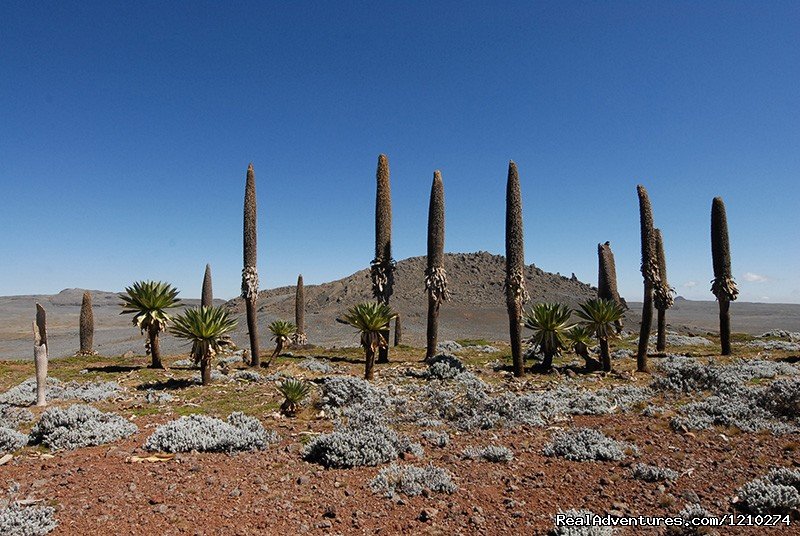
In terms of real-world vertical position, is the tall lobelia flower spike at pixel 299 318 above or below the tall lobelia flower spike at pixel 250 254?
below

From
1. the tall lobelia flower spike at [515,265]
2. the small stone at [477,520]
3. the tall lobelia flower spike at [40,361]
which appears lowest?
the small stone at [477,520]

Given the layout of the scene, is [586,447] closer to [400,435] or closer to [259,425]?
[400,435]

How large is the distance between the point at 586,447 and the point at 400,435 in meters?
3.61

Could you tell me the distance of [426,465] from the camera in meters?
8.00

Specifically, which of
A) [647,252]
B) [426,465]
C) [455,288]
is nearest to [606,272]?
[647,252]

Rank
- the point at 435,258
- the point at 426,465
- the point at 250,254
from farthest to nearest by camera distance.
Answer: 1. the point at 435,258
2. the point at 250,254
3. the point at 426,465

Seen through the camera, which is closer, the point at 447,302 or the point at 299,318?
the point at 299,318

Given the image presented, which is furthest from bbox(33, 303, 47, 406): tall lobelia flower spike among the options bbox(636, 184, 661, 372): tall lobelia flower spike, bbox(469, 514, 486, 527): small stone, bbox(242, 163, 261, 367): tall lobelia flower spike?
bbox(636, 184, 661, 372): tall lobelia flower spike

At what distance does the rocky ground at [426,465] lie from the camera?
20.1 ft

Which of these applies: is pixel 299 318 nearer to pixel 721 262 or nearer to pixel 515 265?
pixel 515 265

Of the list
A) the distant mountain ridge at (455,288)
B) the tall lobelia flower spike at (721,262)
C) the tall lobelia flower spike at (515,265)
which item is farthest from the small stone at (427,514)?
the distant mountain ridge at (455,288)

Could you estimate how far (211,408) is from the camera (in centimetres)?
1262

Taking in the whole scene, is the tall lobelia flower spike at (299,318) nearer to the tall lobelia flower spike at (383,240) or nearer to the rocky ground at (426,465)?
the tall lobelia flower spike at (383,240)

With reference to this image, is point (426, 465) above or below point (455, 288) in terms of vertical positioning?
below
